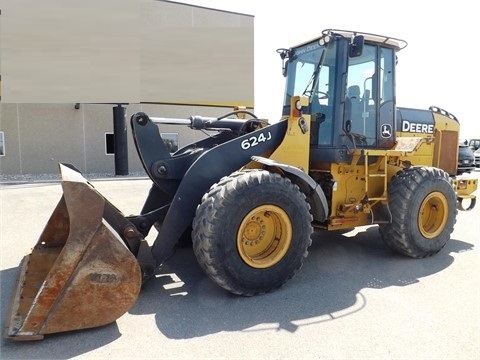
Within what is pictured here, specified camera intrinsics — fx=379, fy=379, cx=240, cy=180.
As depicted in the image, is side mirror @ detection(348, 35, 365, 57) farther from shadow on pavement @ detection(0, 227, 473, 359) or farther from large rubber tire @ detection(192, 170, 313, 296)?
shadow on pavement @ detection(0, 227, 473, 359)

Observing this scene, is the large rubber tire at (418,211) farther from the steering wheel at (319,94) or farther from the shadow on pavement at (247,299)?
the steering wheel at (319,94)

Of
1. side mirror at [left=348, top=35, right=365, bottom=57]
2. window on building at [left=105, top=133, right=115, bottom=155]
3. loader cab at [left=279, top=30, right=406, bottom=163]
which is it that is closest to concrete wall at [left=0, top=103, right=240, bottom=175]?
window on building at [left=105, top=133, right=115, bottom=155]

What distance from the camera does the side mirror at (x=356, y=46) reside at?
4383mm

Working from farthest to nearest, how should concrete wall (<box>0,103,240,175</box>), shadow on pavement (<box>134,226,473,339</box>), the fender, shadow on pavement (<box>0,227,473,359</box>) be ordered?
concrete wall (<box>0,103,240,175</box>) < the fender < shadow on pavement (<box>134,226,473,339</box>) < shadow on pavement (<box>0,227,473,359</box>)

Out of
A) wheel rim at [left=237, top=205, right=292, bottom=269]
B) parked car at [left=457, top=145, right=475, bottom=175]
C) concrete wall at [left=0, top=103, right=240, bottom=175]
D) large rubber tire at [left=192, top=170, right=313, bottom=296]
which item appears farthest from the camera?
concrete wall at [left=0, top=103, right=240, bottom=175]

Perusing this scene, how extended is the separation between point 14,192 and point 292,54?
9.42 metres

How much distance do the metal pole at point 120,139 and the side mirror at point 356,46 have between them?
523 inches

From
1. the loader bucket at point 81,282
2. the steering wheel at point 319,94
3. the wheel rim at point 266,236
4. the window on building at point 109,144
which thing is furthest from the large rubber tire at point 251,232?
the window on building at point 109,144

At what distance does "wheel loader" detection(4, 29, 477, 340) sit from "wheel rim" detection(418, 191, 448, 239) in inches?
0.7

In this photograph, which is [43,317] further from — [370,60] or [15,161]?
[15,161]

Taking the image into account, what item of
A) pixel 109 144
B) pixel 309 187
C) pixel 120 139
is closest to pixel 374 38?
pixel 309 187

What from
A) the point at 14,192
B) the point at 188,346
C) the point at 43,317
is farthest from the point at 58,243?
the point at 14,192

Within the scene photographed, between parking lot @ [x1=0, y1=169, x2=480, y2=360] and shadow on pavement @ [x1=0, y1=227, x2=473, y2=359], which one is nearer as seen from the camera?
parking lot @ [x1=0, y1=169, x2=480, y2=360]

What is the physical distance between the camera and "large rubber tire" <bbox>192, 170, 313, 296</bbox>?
3.53m
